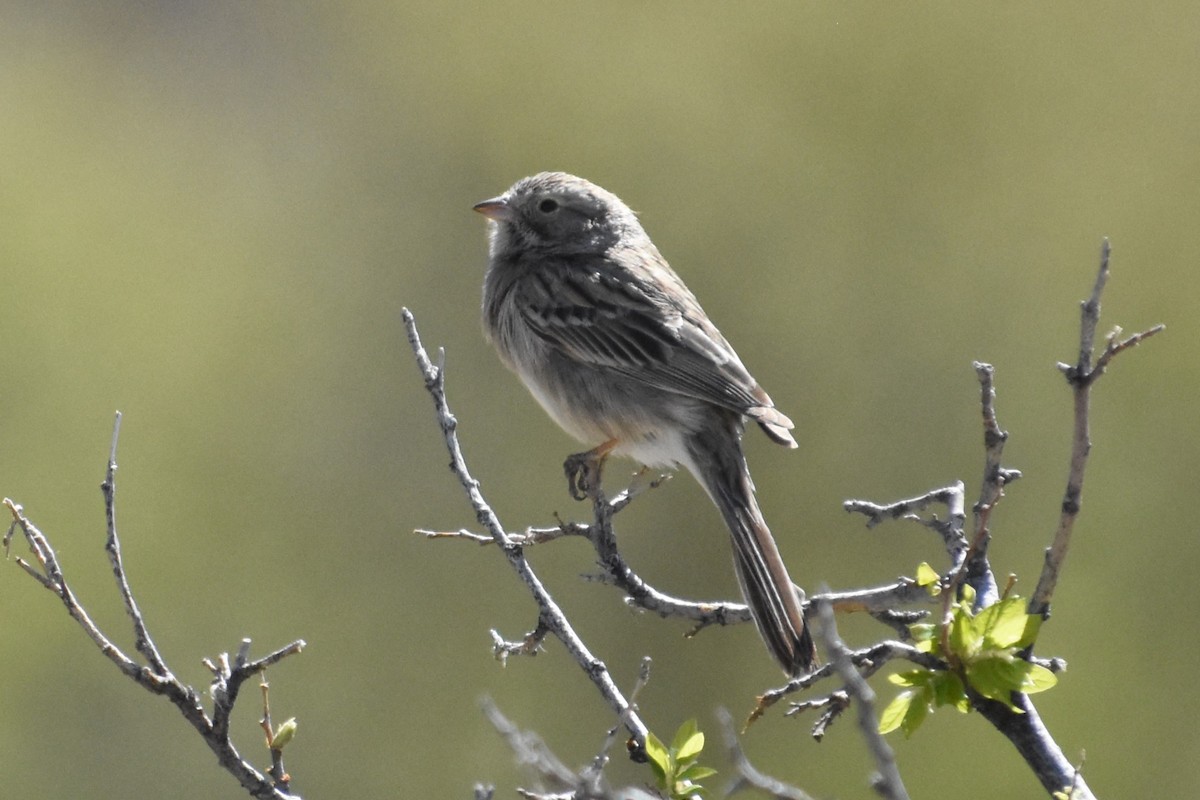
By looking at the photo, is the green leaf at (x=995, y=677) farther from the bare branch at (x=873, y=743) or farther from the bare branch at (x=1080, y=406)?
the bare branch at (x=873, y=743)

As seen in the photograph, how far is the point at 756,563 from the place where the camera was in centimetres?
497

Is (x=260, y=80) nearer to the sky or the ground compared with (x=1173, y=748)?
nearer to the sky

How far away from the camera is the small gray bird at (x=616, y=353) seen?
214 inches

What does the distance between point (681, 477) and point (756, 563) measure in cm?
898

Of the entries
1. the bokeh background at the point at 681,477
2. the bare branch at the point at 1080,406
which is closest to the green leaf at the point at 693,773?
the bare branch at the point at 1080,406

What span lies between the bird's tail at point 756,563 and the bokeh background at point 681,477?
7.69 metres

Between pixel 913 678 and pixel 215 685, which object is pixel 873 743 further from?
pixel 215 685

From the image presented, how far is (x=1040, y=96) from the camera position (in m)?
15.1

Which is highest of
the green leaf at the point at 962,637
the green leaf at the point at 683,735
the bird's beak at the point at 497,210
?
the bird's beak at the point at 497,210

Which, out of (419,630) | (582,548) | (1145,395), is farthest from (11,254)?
(1145,395)

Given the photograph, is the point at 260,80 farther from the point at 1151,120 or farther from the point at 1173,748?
the point at 1173,748

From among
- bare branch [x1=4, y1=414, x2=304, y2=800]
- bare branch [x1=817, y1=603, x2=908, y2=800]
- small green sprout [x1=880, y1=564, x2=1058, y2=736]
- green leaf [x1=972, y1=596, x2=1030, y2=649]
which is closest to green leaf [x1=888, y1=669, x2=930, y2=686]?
small green sprout [x1=880, y1=564, x2=1058, y2=736]

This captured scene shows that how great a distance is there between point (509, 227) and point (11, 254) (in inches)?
421

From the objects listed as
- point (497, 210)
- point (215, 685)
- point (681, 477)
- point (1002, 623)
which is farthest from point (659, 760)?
point (681, 477)
